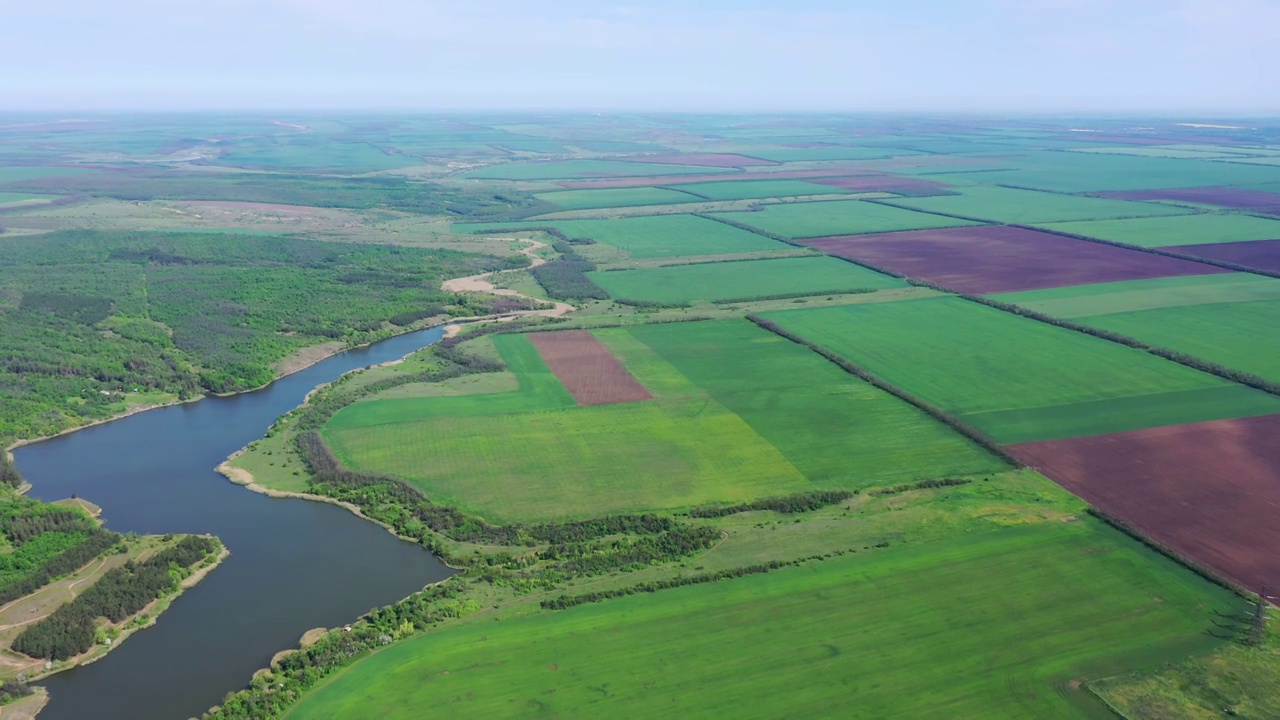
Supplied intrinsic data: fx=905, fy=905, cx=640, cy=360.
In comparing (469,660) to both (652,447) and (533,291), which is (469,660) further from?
(533,291)

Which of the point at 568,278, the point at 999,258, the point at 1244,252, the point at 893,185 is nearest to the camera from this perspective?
the point at 568,278

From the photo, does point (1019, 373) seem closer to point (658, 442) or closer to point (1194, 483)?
point (1194, 483)

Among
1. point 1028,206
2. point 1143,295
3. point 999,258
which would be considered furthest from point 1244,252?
point 1028,206

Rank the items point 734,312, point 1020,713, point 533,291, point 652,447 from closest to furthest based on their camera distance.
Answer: point 1020,713 → point 652,447 → point 734,312 → point 533,291

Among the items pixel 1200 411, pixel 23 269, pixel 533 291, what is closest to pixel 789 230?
pixel 533 291

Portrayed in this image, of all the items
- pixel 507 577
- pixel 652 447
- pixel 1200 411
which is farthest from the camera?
pixel 1200 411

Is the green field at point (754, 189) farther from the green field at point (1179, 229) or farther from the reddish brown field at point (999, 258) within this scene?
the green field at point (1179, 229)
